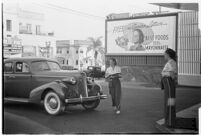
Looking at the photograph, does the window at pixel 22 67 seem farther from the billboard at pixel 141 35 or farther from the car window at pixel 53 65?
the billboard at pixel 141 35

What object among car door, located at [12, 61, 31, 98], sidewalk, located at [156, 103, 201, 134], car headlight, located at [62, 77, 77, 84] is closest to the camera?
sidewalk, located at [156, 103, 201, 134]

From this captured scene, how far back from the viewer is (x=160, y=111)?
5.29 meters

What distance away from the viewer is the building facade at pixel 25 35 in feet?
17.3

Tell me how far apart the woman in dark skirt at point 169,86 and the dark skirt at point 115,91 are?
0.74m

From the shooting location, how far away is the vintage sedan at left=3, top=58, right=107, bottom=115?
5.24 m

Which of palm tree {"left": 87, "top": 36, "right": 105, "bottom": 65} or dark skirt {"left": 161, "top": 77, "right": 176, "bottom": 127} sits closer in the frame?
dark skirt {"left": 161, "top": 77, "right": 176, "bottom": 127}

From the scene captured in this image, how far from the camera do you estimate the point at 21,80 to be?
17.9ft

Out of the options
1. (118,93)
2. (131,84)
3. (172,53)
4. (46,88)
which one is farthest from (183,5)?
(46,88)

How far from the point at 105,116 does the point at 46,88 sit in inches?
43.5

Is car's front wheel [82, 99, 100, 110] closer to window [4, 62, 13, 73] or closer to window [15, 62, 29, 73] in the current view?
window [15, 62, 29, 73]

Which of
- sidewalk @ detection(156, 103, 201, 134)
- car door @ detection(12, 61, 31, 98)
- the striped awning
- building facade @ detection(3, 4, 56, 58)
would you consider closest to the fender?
car door @ detection(12, 61, 31, 98)

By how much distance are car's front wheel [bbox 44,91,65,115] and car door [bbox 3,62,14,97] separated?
666mm

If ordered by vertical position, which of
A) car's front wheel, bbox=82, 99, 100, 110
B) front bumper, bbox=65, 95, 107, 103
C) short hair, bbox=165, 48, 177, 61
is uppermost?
short hair, bbox=165, 48, 177, 61

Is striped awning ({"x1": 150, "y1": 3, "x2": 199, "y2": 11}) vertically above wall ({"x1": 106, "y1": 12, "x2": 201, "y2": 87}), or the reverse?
striped awning ({"x1": 150, "y1": 3, "x2": 199, "y2": 11})
